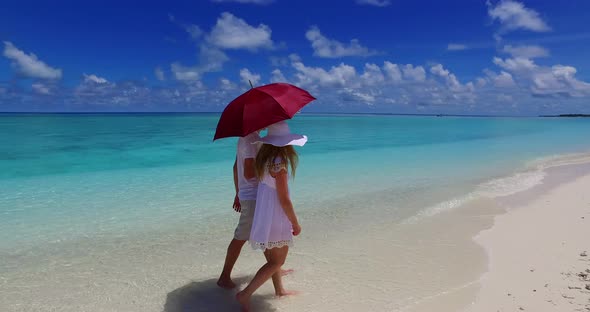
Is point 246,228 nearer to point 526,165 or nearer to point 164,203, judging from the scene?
point 164,203

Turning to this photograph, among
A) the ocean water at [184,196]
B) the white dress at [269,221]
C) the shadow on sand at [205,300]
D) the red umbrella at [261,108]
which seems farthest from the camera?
the ocean water at [184,196]

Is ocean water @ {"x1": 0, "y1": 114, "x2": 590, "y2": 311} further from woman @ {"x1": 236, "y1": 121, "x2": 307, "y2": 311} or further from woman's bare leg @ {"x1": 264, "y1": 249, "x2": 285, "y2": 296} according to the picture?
woman @ {"x1": 236, "y1": 121, "x2": 307, "y2": 311}

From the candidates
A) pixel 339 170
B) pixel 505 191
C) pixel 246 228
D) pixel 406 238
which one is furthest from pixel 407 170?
pixel 246 228

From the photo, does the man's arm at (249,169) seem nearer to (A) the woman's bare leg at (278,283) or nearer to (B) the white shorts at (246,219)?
(B) the white shorts at (246,219)

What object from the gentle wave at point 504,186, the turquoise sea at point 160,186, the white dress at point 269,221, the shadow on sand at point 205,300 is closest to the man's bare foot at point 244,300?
the shadow on sand at point 205,300

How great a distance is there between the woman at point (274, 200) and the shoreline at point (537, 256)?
1904 mm

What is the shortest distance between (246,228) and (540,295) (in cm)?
294

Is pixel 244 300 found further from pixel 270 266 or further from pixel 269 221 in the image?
pixel 269 221

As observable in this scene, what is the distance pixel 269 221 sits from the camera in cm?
347

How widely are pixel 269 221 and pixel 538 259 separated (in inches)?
140

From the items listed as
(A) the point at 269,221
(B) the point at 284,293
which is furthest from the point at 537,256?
(A) the point at 269,221

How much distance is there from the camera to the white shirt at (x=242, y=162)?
11.5ft

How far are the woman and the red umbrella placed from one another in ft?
0.49

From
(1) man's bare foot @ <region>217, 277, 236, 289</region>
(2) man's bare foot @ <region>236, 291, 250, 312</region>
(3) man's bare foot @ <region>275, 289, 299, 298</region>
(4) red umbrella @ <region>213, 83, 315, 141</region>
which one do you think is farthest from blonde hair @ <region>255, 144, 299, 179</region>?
(1) man's bare foot @ <region>217, 277, 236, 289</region>
